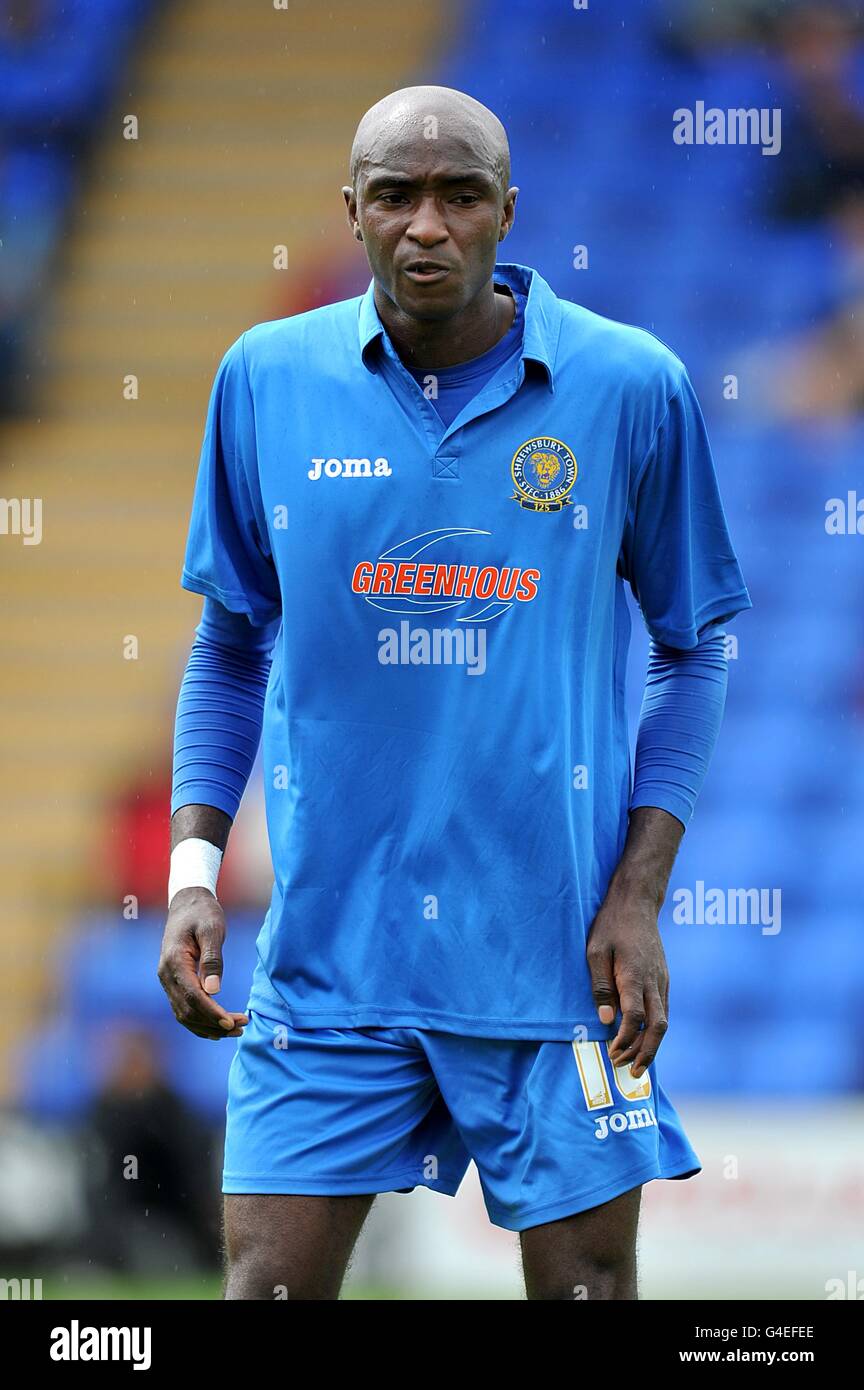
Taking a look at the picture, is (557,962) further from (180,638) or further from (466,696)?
(180,638)

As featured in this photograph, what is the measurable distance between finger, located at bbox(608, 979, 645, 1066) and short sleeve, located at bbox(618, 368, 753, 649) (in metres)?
0.47

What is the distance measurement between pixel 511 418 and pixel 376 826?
53 cm

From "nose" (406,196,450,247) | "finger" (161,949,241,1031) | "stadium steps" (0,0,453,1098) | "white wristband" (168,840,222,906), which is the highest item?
"stadium steps" (0,0,453,1098)

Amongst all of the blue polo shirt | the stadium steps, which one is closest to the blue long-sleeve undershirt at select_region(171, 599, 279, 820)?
the blue polo shirt

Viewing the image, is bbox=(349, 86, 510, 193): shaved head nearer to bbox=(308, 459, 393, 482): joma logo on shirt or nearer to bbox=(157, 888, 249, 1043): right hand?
bbox=(308, 459, 393, 482): joma logo on shirt

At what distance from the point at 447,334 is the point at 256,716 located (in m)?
0.58

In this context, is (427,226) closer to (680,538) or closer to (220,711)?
(680,538)

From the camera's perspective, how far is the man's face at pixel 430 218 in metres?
2.35

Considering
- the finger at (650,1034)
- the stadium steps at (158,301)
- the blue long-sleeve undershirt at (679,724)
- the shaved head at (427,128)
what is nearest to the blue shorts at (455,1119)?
the finger at (650,1034)

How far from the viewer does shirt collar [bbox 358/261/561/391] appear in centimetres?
244

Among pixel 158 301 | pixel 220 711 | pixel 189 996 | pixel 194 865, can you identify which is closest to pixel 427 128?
pixel 220 711

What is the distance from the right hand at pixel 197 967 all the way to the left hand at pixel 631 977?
436 millimetres

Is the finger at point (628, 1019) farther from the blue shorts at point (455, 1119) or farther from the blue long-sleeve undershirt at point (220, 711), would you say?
the blue long-sleeve undershirt at point (220, 711)
